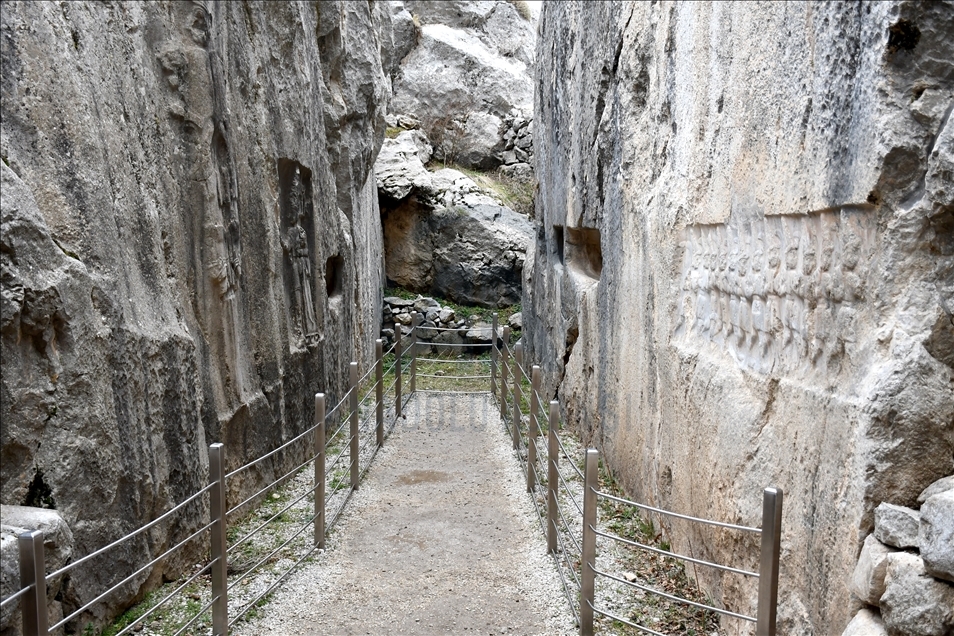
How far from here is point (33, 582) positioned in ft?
8.46

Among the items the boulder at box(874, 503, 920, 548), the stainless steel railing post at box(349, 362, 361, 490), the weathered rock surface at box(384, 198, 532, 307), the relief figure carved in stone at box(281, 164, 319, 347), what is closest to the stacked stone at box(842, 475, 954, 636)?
the boulder at box(874, 503, 920, 548)

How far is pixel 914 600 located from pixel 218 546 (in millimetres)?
2904

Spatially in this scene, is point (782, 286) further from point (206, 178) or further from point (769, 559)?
point (206, 178)

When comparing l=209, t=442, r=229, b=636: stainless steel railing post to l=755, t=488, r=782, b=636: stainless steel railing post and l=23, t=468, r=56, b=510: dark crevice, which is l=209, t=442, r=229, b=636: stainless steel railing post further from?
l=755, t=488, r=782, b=636: stainless steel railing post

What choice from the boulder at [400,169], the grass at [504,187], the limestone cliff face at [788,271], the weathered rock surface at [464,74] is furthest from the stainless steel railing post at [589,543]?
the weathered rock surface at [464,74]

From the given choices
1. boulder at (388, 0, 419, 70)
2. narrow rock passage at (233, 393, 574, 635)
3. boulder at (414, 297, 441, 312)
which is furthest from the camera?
boulder at (388, 0, 419, 70)

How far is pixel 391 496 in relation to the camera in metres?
6.55

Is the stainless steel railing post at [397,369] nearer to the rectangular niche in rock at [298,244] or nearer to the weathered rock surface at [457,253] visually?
the rectangular niche in rock at [298,244]

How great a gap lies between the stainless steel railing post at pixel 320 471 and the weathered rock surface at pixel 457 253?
986 centimetres

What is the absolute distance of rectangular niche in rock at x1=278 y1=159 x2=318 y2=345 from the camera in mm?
6852

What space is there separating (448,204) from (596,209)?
26.2 feet

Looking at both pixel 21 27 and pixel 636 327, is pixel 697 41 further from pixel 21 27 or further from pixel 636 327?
pixel 21 27

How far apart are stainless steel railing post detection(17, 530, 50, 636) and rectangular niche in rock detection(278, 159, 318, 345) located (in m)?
4.30

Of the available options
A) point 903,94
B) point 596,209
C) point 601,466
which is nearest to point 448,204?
point 596,209
